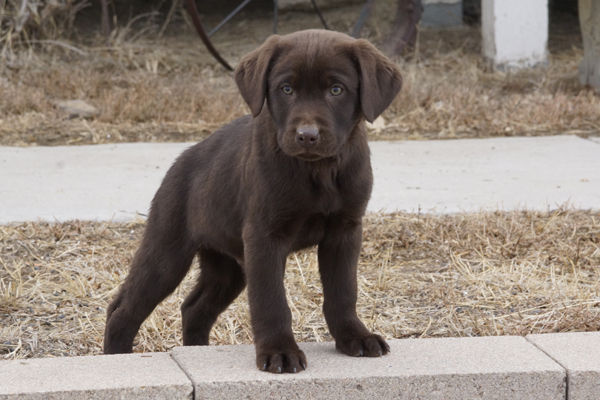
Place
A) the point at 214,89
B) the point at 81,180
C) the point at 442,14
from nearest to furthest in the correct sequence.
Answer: the point at 81,180
the point at 214,89
the point at 442,14

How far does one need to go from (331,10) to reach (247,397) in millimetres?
8655

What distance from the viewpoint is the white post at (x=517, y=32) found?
9.05 meters

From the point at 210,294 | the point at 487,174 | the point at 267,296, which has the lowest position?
the point at 487,174

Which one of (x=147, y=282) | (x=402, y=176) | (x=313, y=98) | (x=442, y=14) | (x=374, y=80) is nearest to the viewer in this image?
(x=313, y=98)

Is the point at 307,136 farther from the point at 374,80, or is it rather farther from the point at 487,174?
the point at 487,174

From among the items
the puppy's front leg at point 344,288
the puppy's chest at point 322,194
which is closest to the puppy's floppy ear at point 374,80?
the puppy's chest at point 322,194

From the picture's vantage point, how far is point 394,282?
4.04 meters

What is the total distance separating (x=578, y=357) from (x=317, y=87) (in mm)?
1195

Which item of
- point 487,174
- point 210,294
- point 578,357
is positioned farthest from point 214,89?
point 578,357

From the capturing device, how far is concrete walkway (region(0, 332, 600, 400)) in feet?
8.31

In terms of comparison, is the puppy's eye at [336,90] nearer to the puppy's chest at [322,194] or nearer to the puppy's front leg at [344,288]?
the puppy's chest at [322,194]

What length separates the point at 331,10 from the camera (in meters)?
10.7

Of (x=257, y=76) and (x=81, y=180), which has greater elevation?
(x=257, y=76)

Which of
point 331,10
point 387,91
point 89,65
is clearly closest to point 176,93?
point 89,65
